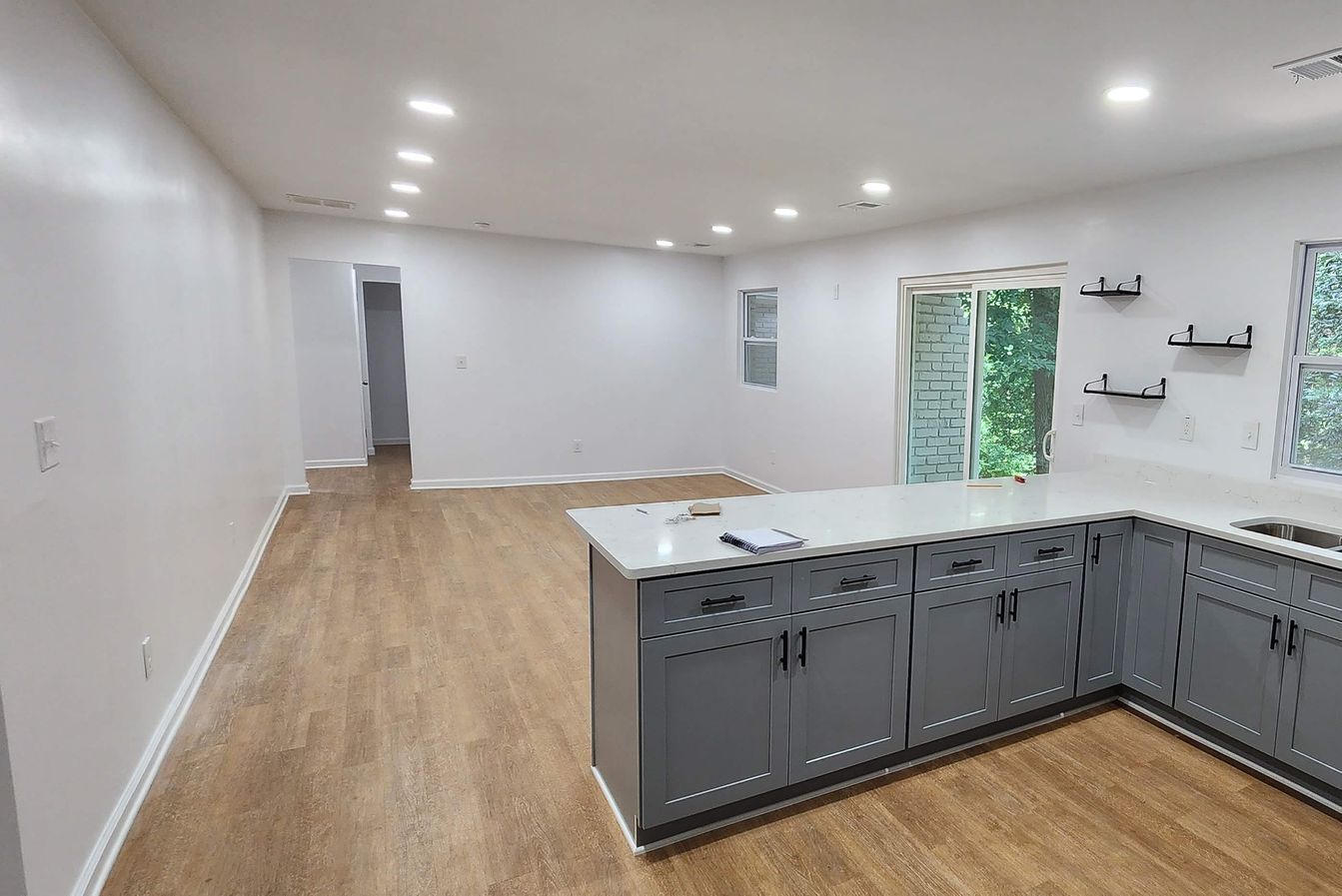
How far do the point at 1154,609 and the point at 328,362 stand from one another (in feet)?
26.2

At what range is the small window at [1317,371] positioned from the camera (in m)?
2.99

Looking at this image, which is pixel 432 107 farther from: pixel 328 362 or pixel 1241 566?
pixel 328 362

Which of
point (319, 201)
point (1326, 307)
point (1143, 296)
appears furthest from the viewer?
point (319, 201)

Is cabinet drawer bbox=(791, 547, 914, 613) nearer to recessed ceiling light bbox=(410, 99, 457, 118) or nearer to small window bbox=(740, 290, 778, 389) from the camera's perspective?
recessed ceiling light bbox=(410, 99, 457, 118)

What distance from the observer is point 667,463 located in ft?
26.3

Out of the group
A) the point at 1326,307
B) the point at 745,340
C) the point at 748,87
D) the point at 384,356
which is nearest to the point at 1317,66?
the point at 1326,307

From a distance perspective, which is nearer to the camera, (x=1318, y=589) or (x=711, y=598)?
(x=711, y=598)

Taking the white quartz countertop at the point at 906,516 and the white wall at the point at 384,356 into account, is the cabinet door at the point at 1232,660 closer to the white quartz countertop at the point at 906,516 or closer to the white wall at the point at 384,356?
the white quartz countertop at the point at 906,516

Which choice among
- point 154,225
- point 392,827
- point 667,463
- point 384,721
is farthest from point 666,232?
point 392,827

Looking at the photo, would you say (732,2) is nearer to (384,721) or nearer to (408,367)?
A: (384,721)

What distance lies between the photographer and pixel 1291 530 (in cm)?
286

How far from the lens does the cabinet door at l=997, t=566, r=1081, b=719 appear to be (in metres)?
2.71

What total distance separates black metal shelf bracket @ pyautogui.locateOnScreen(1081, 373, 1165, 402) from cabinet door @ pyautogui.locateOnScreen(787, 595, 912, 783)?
218cm

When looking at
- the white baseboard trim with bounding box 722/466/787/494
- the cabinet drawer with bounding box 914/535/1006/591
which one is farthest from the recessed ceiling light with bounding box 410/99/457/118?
the white baseboard trim with bounding box 722/466/787/494
